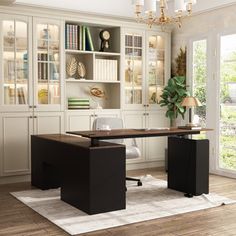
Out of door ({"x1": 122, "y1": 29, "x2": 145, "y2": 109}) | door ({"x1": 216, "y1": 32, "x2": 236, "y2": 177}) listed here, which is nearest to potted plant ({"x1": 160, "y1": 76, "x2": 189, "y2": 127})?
door ({"x1": 122, "y1": 29, "x2": 145, "y2": 109})

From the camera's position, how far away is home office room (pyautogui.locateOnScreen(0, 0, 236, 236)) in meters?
3.99

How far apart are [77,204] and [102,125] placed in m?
1.54

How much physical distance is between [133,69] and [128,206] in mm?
2900

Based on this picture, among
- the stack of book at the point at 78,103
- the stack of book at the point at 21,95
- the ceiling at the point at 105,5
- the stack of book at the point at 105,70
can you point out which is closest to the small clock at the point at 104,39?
the stack of book at the point at 105,70

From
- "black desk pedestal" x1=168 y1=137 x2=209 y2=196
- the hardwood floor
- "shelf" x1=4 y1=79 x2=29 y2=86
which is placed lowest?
the hardwood floor

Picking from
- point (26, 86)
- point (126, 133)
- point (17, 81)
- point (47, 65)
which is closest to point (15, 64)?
point (17, 81)

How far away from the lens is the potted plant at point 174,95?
21.1ft

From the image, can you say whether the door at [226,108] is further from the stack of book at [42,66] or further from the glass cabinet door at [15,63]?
the glass cabinet door at [15,63]

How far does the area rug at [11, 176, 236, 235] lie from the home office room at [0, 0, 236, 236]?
0.01m

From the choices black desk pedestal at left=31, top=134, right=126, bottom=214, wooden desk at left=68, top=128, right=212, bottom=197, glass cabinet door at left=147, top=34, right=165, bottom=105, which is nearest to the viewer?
black desk pedestal at left=31, top=134, right=126, bottom=214

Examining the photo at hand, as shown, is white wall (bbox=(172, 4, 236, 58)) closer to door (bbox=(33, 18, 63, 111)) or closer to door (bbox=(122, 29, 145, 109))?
door (bbox=(122, 29, 145, 109))

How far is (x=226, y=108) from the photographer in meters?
5.95

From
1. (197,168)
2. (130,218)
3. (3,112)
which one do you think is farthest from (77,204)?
(3,112)

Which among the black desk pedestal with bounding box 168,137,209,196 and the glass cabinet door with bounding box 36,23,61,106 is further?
the glass cabinet door with bounding box 36,23,61,106
